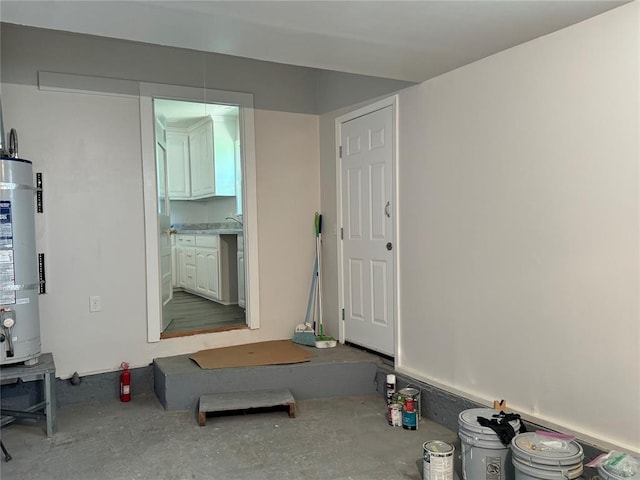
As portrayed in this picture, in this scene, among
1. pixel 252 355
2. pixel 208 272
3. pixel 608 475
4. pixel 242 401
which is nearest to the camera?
pixel 608 475

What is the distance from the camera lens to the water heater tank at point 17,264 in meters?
2.96

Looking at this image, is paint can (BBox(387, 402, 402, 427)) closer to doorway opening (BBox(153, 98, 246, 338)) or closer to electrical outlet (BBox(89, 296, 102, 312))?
doorway opening (BBox(153, 98, 246, 338))

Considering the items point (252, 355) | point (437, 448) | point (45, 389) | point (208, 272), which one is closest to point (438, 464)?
point (437, 448)

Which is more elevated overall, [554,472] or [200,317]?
[200,317]

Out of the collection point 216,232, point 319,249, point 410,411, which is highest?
point 216,232

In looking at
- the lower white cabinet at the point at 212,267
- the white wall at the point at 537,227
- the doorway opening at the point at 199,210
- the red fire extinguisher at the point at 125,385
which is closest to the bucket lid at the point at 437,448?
the white wall at the point at 537,227

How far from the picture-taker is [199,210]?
24.4 ft

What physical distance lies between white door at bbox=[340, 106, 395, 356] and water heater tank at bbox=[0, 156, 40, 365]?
2.25 m

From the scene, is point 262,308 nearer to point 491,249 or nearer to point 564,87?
point 491,249

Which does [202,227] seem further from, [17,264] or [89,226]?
[17,264]

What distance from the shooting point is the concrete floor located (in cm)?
260

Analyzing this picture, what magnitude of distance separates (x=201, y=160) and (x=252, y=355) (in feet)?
11.6

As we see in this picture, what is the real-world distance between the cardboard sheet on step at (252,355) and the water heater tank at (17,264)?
1.14 metres

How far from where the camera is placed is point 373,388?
12.4 ft
